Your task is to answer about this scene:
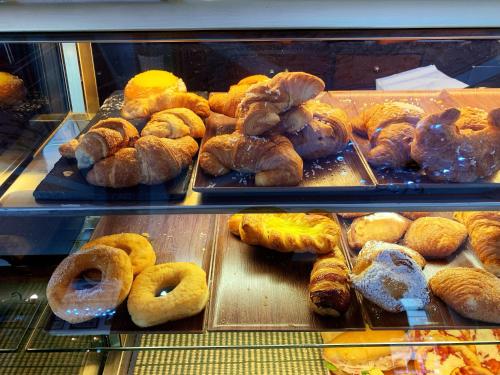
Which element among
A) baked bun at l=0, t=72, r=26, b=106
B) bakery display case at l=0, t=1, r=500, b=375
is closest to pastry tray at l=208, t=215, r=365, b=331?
bakery display case at l=0, t=1, r=500, b=375

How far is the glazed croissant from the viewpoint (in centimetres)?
110

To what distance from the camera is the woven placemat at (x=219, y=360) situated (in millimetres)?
1453

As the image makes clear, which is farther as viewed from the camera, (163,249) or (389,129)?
(163,249)

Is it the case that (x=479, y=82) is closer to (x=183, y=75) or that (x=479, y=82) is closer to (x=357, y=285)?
(x=357, y=285)

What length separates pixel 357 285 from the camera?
4.22 feet

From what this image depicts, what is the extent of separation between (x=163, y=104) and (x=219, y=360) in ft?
2.69

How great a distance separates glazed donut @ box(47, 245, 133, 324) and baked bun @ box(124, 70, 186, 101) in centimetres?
44

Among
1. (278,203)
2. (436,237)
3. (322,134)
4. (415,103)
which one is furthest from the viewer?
(436,237)

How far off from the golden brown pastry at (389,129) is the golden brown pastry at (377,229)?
0.30 metres

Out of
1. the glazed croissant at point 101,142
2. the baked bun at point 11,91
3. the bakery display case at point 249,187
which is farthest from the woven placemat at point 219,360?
the baked bun at point 11,91

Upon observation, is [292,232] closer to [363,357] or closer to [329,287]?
[329,287]

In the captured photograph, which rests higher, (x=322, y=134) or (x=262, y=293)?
(x=322, y=134)

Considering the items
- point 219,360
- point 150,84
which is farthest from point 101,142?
point 219,360

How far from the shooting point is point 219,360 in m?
1.48
